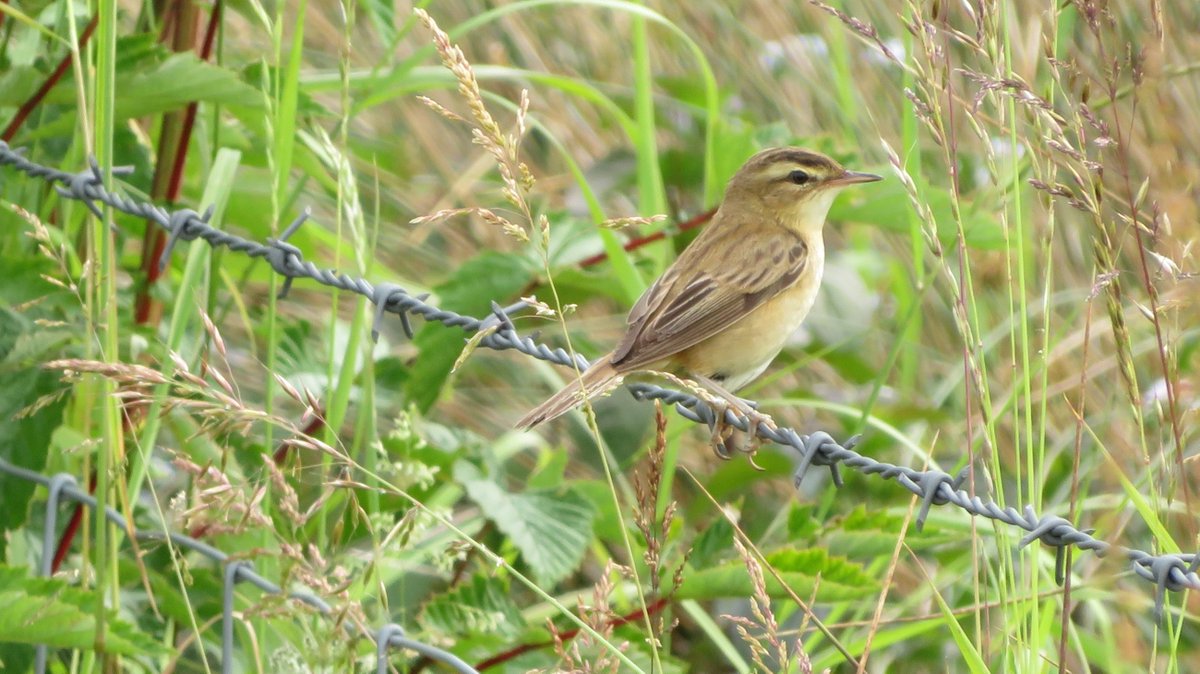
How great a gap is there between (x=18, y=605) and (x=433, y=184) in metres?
4.32

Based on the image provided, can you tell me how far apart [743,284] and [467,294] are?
754 millimetres

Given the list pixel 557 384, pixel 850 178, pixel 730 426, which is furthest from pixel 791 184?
pixel 730 426

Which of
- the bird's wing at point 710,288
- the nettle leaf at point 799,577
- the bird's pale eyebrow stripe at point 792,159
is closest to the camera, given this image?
the nettle leaf at point 799,577

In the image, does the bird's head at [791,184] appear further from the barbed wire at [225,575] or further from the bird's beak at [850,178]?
the barbed wire at [225,575]

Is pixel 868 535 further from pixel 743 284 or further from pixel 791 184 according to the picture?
pixel 791 184

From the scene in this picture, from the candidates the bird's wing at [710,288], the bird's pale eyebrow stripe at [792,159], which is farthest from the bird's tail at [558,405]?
the bird's pale eyebrow stripe at [792,159]

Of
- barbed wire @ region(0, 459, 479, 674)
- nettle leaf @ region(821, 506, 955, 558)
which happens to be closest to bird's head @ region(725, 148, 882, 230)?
nettle leaf @ region(821, 506, 955, 558)

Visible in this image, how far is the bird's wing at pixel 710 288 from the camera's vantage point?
3223mm

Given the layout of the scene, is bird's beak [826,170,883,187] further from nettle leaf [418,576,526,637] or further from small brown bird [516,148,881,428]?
nettle leaf [418,576,526,637]

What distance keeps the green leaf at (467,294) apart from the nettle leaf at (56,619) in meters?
0.95

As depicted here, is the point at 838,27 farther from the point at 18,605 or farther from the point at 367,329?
the point at 18,605

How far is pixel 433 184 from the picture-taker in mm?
6359

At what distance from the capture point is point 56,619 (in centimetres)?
219

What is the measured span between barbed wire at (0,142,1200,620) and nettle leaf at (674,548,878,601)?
0.61 feet
